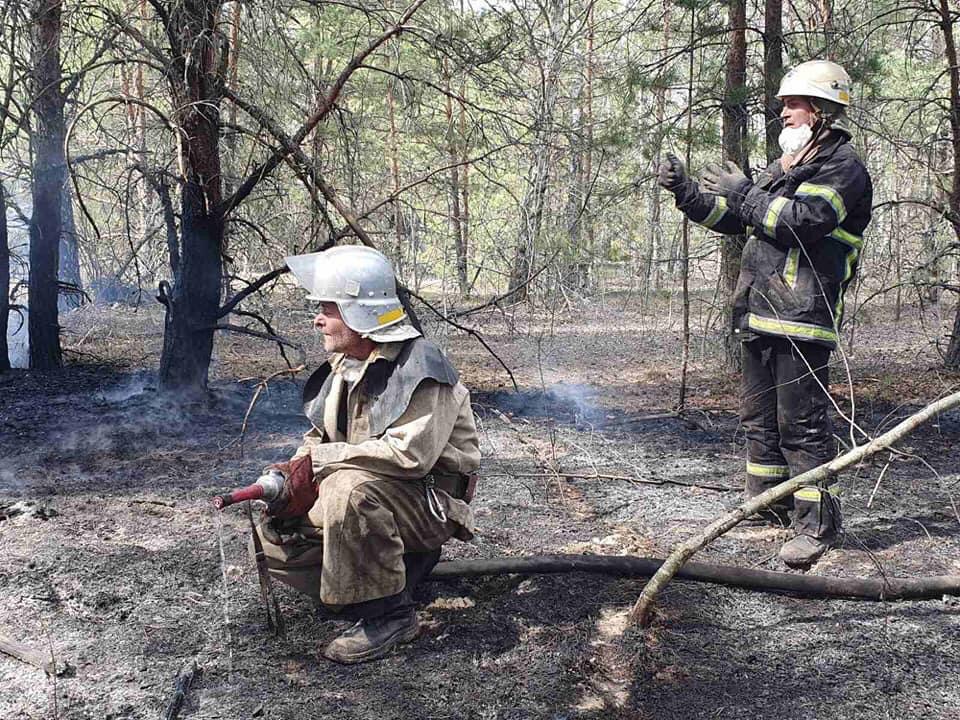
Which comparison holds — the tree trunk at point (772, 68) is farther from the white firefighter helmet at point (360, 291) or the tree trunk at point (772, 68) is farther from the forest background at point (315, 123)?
the white firefighter helmet at point (360, 291)

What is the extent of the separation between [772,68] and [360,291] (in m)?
6.03

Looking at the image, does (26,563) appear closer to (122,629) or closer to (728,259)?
(122,629)

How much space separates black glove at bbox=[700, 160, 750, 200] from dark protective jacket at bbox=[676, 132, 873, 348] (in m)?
0.01

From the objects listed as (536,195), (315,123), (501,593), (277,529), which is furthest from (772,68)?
(277,529)

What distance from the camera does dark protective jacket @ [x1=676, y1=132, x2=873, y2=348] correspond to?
423cm

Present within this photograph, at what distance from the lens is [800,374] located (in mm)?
4418

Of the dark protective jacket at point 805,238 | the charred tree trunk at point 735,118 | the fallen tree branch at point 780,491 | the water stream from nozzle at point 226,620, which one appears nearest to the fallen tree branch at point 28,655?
the water stream from nozzle at point 226,620

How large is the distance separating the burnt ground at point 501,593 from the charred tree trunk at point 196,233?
1.35ft

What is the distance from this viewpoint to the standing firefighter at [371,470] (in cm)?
329

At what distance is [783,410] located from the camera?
4500 mm

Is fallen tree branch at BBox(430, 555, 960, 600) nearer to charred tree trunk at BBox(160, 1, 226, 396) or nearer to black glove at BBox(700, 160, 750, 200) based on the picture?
black glove at BBox(700, 160, 750, 200)

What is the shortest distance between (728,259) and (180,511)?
18.9 feet

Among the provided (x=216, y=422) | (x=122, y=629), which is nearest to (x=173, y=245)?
(x=216, y=422)

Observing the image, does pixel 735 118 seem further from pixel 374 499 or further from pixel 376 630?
pixel 376 630
